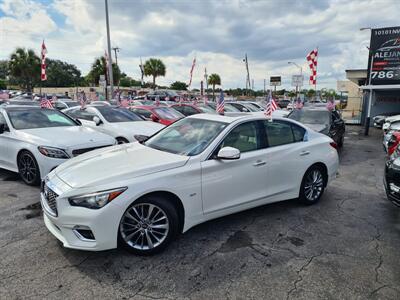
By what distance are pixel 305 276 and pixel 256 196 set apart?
4.57 feet

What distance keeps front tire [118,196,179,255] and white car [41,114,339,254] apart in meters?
0.01

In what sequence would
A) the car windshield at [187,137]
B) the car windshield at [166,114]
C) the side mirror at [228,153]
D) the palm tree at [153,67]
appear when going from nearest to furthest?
the side mirror at [228,153]
the car windshield at [187,137]
the car windshield at [166,114]
the palm tree at [153,67]

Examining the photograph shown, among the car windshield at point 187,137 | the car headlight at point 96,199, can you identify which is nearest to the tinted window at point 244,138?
the car windshield at point 187,137

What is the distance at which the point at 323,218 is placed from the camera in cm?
471

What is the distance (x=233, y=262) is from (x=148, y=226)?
1.02 metres

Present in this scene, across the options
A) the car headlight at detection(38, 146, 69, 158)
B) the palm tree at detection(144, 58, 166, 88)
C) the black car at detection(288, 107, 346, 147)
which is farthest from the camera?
the palm tree at detection(144, 58, 166, 88)

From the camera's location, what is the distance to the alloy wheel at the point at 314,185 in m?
5.12

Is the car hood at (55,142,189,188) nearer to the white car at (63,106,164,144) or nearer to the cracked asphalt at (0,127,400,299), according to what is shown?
the cracked asphalt at (0,127,400,299)

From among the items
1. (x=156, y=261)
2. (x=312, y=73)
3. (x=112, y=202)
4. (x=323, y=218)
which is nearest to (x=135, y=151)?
(x=112, y=202)

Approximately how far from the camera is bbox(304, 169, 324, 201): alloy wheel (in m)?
5.12

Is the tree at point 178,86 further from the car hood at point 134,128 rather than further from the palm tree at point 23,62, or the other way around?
the car hood at point 134,128

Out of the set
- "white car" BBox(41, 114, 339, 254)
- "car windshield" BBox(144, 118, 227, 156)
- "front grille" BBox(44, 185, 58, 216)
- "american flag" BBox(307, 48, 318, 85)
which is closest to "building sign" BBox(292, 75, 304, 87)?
"american flag" BBox(307, 48, 318, 85)

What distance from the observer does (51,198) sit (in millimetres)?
3457

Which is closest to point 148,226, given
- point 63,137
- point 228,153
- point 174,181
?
point 174,181
